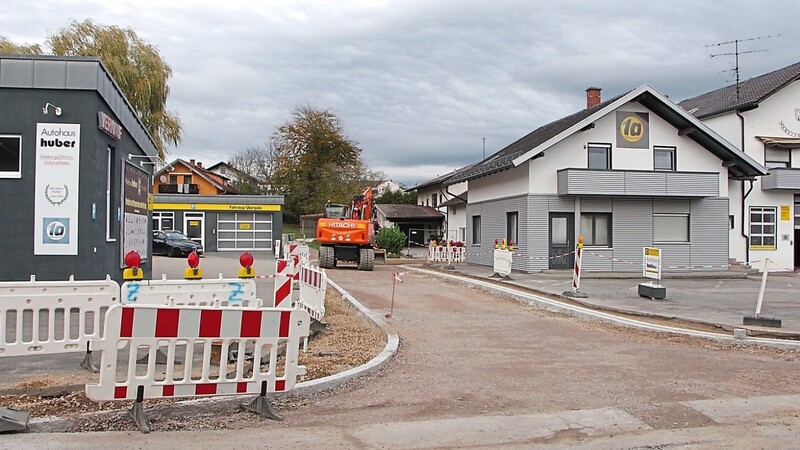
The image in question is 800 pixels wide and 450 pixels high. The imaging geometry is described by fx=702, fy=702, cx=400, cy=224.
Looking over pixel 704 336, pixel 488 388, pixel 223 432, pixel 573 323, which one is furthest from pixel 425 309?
pixel 223 432

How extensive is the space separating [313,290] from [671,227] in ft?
64.5

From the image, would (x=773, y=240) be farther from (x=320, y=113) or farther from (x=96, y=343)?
(x=320, y=113)

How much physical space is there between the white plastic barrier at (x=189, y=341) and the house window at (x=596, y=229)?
21.5 metres

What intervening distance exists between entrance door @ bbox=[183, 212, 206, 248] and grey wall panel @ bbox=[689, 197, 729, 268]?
31610mm

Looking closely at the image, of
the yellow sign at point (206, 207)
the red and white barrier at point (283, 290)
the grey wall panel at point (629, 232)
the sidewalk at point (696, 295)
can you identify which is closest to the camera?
the red and white barrier at point (283, 290)

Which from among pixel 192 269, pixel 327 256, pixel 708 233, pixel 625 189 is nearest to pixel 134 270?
pixel 192 269

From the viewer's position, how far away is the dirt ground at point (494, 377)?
21.5 feet

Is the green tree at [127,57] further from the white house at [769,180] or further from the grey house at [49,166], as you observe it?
the white house at [769,180]

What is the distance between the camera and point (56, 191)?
14.6m

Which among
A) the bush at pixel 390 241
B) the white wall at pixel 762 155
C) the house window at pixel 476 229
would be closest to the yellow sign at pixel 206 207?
the bush at pixel 390 241

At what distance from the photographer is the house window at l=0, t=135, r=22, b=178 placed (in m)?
14.5

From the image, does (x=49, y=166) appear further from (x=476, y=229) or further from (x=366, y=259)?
(x=476, y=229)

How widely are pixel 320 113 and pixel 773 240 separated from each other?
51.3m

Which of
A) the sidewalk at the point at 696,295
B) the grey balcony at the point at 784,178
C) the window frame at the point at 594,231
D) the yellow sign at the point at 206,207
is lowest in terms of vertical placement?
the sidewalk at the point at 696,295
